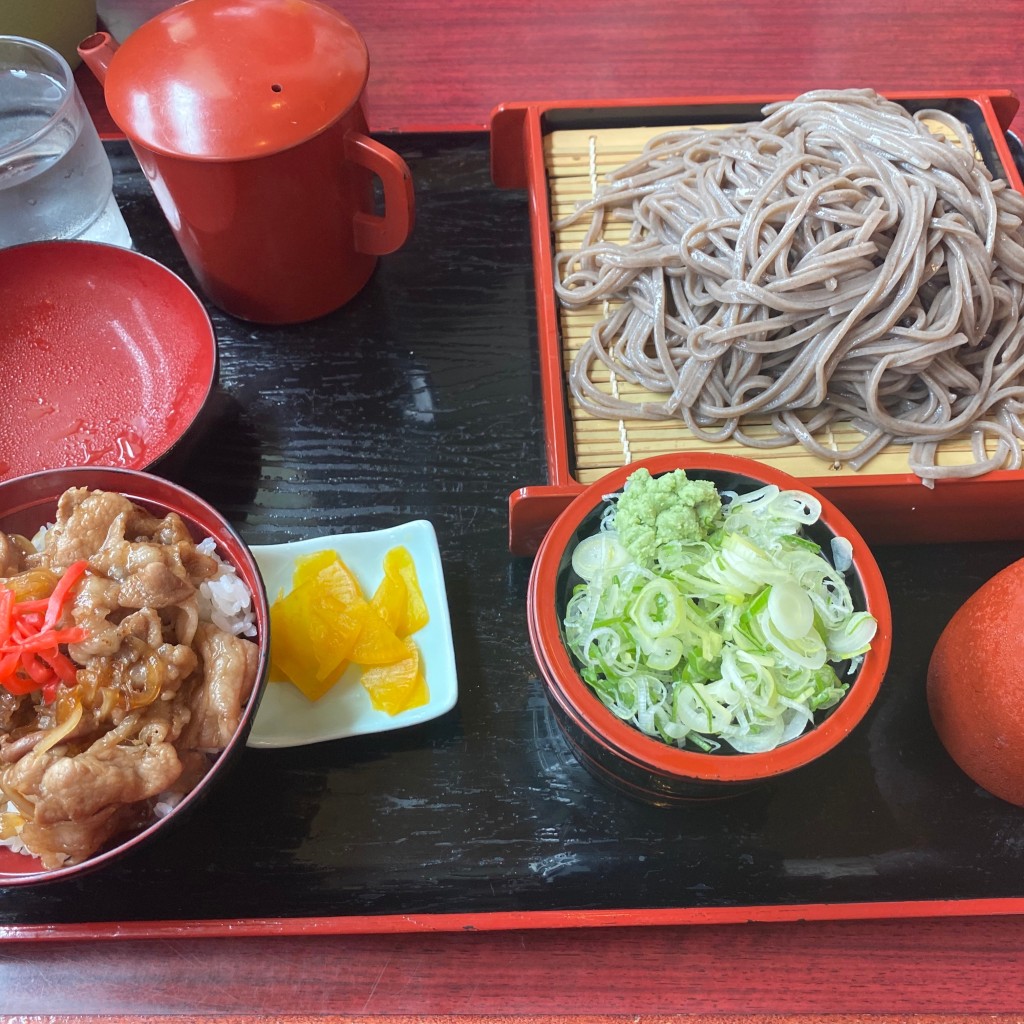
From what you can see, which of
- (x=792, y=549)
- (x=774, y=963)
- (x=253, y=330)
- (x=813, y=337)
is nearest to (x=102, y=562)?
(x=253, y=330)

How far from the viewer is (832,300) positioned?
1400 millimetres

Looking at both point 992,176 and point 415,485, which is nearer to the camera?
point 415,485

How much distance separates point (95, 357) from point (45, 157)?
0.41 meters

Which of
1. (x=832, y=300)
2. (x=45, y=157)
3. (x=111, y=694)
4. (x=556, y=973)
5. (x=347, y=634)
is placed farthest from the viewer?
(x=45, y=157)

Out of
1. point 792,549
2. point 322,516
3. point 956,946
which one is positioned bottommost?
point 956,946

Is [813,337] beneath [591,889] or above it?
above

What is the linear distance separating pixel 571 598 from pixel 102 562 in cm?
65

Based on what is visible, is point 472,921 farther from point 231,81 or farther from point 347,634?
point 231,81

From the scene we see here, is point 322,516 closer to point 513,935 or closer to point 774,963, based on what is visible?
point 513,935

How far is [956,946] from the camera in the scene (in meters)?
1.15

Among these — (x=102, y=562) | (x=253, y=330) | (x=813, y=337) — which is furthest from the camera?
(x=253, y=330)

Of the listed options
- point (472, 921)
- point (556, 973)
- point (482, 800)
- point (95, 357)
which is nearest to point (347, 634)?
point (482, 800)

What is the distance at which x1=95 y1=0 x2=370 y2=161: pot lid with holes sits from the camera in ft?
4.11

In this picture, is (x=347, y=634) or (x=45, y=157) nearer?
(x=347, y=634)
